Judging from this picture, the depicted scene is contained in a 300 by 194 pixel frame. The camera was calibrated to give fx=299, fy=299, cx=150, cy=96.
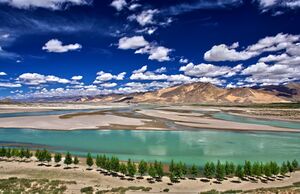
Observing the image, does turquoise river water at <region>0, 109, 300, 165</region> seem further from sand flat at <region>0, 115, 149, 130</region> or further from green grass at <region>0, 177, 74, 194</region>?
green grass at <region>0, 177, 74, 194</region>

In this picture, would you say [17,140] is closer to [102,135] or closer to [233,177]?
[102,135]

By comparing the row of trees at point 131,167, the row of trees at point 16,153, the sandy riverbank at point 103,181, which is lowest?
the sandy riverbank at point 103,181

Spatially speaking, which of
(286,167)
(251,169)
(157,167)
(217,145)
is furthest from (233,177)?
(217,145)

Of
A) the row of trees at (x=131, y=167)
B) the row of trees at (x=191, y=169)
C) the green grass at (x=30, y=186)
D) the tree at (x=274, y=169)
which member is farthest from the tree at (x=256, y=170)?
Answer: the green grass at (x=30, y=186)

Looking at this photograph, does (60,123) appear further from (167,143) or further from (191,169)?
(191,169)

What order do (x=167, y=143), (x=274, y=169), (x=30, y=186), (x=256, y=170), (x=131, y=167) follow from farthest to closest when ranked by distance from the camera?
(x=167, y=143), (x=274, y=169), (x=256, y=170), (x=131, y=167), (x=30, y=186)

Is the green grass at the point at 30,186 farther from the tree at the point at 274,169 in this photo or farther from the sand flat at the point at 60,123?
the sand flat at the point at 60,123

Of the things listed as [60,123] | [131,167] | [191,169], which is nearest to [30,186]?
[131,167]

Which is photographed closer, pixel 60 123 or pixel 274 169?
pixel 274 169
